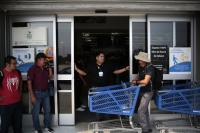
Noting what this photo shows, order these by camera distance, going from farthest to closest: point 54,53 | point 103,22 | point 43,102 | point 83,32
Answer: point 83,32
point 103,22
point 54,53
point 43,102

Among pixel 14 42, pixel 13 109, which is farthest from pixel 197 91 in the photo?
pixel 14 42

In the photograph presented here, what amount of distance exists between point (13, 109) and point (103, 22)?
20.0 ft

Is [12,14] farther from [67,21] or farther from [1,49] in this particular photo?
[67,21]

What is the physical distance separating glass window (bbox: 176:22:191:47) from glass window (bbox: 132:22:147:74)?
79 centimetres

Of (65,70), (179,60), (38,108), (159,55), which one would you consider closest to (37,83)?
(38,108)

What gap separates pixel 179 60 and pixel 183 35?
620 millimetres

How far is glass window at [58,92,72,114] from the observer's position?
17.9 ft

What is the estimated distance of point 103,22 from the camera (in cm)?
961

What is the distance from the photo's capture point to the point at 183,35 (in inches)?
217

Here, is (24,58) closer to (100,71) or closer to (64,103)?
(64,103)

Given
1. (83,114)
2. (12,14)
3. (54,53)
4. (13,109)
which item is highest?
(12,14)

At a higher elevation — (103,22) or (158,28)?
(103,22)

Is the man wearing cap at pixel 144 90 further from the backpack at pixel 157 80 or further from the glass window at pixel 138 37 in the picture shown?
the glass window at pixel 138 37

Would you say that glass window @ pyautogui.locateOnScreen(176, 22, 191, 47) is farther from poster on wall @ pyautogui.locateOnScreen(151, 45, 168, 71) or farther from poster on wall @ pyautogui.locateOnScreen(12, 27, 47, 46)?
poster on wall @ pyautogui.locateOnScreen(12, 27, 47, 46)
